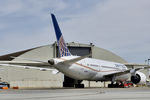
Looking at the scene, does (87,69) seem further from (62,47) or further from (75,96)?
(75,96)

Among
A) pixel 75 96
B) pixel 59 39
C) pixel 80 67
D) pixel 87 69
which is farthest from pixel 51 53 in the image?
pixel 75 96

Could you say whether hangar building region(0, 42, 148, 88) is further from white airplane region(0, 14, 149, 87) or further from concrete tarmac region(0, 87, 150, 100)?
concrete tarmac region(0, 87, 150, 100)

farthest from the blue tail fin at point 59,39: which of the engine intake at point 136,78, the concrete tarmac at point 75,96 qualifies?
the engine intake at point 136,78

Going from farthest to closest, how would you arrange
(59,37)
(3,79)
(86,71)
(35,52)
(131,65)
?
(131,65) < (35,52) < (3,79) < (86,71) < (59,37)

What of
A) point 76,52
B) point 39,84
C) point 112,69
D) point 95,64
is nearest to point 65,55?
point 95,64

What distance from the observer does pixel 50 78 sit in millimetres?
54375

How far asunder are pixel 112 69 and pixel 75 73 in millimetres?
11017

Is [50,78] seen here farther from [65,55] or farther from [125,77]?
[65,55]

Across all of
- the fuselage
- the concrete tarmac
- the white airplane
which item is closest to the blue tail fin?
the white airplane

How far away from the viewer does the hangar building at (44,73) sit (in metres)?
49.7

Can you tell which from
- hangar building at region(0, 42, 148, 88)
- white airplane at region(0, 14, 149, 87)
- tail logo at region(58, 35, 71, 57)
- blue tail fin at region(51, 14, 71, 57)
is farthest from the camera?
hangar building at region(0, 42, 148, 88)

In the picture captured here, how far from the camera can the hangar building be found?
1956 inches

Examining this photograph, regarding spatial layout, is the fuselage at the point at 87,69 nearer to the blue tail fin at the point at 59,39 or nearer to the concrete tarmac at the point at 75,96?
the blue tail fin at the point at 59,39

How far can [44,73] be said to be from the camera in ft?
178
